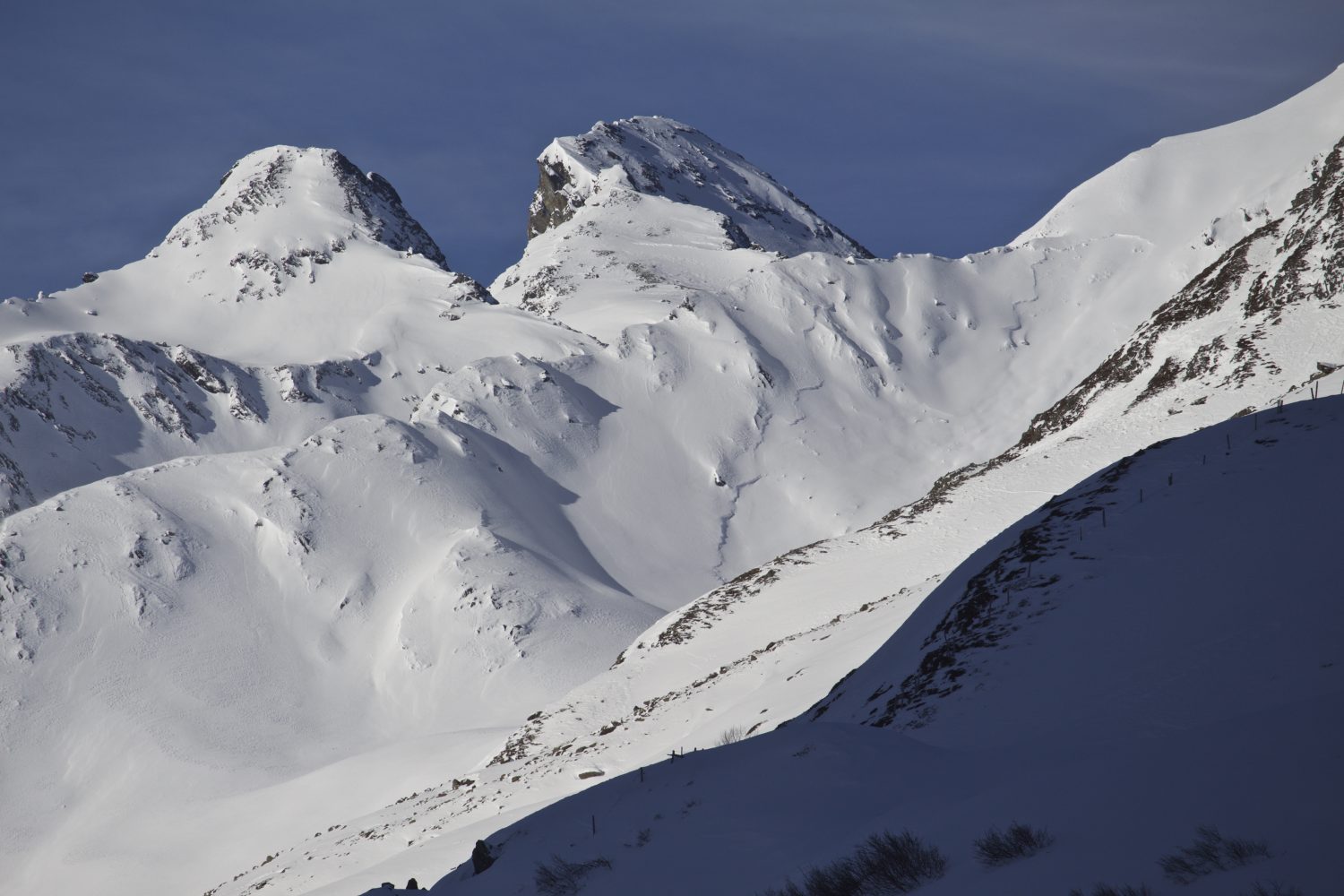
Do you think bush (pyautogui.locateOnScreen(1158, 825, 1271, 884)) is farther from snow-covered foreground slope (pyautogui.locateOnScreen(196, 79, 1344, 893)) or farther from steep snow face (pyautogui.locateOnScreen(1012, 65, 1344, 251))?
steep snow face (pyautogui.locateOnScreen(1012, 65, 1344, 251))

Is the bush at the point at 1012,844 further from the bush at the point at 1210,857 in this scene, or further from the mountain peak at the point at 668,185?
the mountain peak at the point at 668,185

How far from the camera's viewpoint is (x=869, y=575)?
37.9m

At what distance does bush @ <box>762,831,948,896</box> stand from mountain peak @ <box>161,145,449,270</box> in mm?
137341

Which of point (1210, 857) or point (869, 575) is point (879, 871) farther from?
point (869, 575)

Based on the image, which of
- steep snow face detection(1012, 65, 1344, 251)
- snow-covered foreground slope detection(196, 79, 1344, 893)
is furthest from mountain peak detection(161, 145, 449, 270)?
snow-covered foreground slope detection(196, 79, 1344, 893)

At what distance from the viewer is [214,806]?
53.5 m

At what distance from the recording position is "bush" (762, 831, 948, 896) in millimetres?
8148

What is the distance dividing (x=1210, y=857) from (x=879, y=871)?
230 centimetres

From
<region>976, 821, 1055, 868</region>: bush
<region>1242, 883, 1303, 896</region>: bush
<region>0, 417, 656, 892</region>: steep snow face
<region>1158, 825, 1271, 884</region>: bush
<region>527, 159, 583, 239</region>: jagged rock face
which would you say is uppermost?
<region>527, 159, 583, 239</region>: jagged rock face

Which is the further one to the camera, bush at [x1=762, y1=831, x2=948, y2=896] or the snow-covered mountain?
the snow-covered mountain

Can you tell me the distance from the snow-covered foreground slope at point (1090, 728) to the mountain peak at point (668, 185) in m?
148

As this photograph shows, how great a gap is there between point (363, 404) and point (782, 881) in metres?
107

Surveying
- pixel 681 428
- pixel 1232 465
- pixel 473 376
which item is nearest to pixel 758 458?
pixel 681 428

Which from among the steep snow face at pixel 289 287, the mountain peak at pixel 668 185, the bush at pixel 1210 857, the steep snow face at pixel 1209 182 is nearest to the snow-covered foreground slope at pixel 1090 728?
the bush at pixel 1210 857
